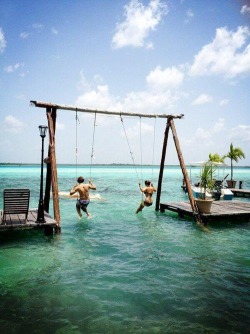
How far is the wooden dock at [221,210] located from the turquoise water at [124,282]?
5.10 feet

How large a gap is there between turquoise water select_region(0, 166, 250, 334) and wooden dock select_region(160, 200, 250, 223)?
156cm

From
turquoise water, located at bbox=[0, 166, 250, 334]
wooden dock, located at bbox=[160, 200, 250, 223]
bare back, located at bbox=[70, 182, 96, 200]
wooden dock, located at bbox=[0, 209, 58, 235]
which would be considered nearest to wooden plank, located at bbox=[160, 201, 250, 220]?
wooden dock, located at bbox=[160, 200, 250, 223]

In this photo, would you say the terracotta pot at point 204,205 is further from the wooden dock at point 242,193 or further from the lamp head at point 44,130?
the wooden dock at point 242,193

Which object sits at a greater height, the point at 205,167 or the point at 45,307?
the point at 205,167

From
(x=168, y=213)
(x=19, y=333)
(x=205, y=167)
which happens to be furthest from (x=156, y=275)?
(x=168, y=213)

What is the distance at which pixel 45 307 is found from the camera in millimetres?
5215

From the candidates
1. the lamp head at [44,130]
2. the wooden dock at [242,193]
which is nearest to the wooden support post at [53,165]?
the lamp head at [44,130]

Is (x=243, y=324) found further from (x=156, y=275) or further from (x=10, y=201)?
(x=10, y=201)

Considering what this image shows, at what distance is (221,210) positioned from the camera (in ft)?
45.6

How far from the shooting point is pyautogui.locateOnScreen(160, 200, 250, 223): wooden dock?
12884 millimetres

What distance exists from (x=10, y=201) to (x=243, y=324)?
293 inches

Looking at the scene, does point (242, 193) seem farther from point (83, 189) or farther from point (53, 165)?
point (53, 165)

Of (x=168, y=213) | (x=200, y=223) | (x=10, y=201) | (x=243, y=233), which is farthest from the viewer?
(x=168, y=213)

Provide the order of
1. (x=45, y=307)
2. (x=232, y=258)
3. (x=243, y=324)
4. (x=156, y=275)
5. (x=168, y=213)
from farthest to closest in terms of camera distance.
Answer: (x=168, y=213), (x=232, y=258), (x=156, y=275), (x=45, y=307), (x=243, y=324)
